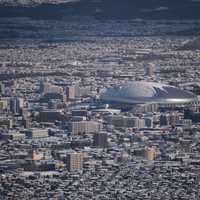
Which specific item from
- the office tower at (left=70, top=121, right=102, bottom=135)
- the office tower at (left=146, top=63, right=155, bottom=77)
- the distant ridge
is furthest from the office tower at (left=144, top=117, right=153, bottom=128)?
the distant ridge

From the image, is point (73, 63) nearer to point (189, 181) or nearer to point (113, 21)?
point (113, 21)

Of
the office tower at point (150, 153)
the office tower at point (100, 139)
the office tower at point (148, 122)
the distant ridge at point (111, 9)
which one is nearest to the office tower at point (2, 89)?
the office tower at point (148, 122)

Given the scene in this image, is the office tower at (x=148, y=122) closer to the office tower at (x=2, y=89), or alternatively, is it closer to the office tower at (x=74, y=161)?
the office tower at (x=74, y=161)

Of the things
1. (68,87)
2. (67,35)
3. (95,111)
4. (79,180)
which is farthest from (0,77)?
(79,180)

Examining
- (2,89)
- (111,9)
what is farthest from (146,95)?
(111,9)

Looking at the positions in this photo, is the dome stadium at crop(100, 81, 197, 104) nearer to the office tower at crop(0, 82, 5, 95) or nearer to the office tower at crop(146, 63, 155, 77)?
the office tower at crop(0, 82, 5, 95)

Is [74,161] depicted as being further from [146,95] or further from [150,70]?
[150,70]
